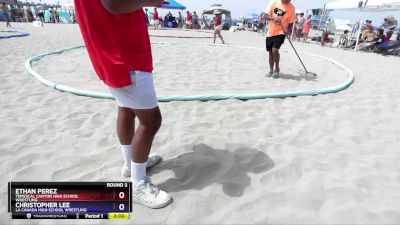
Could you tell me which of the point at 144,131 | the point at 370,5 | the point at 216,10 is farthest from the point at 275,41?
the point at 216,10

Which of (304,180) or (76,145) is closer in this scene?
(304,180)

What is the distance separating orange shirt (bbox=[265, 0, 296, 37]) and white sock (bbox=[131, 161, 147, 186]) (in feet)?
13.7

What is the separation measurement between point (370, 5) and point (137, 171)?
1516 cm

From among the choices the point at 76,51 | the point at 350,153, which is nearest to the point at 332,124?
the point at 350,153

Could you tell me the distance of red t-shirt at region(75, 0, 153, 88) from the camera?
1.53 meters

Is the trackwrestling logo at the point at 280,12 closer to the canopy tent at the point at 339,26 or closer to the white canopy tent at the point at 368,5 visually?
the white canopy tent at the point at 368,5

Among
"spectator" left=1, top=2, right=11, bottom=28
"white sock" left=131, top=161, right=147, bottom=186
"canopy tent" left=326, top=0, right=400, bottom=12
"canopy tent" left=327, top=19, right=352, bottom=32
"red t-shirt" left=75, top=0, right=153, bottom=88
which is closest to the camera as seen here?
"red t-shirt" left=75, top=0, right=153, bottom=88

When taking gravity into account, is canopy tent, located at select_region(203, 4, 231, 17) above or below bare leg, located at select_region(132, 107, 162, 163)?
above

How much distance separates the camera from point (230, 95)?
4000 millimetres

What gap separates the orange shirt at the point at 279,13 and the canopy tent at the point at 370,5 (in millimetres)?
9680

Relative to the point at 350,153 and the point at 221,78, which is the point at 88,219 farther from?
the point at 221,78

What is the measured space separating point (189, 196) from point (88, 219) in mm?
673

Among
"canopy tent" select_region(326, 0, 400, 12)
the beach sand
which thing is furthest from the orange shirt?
"canopy tent" select_region(326, 0, 400, 12)
